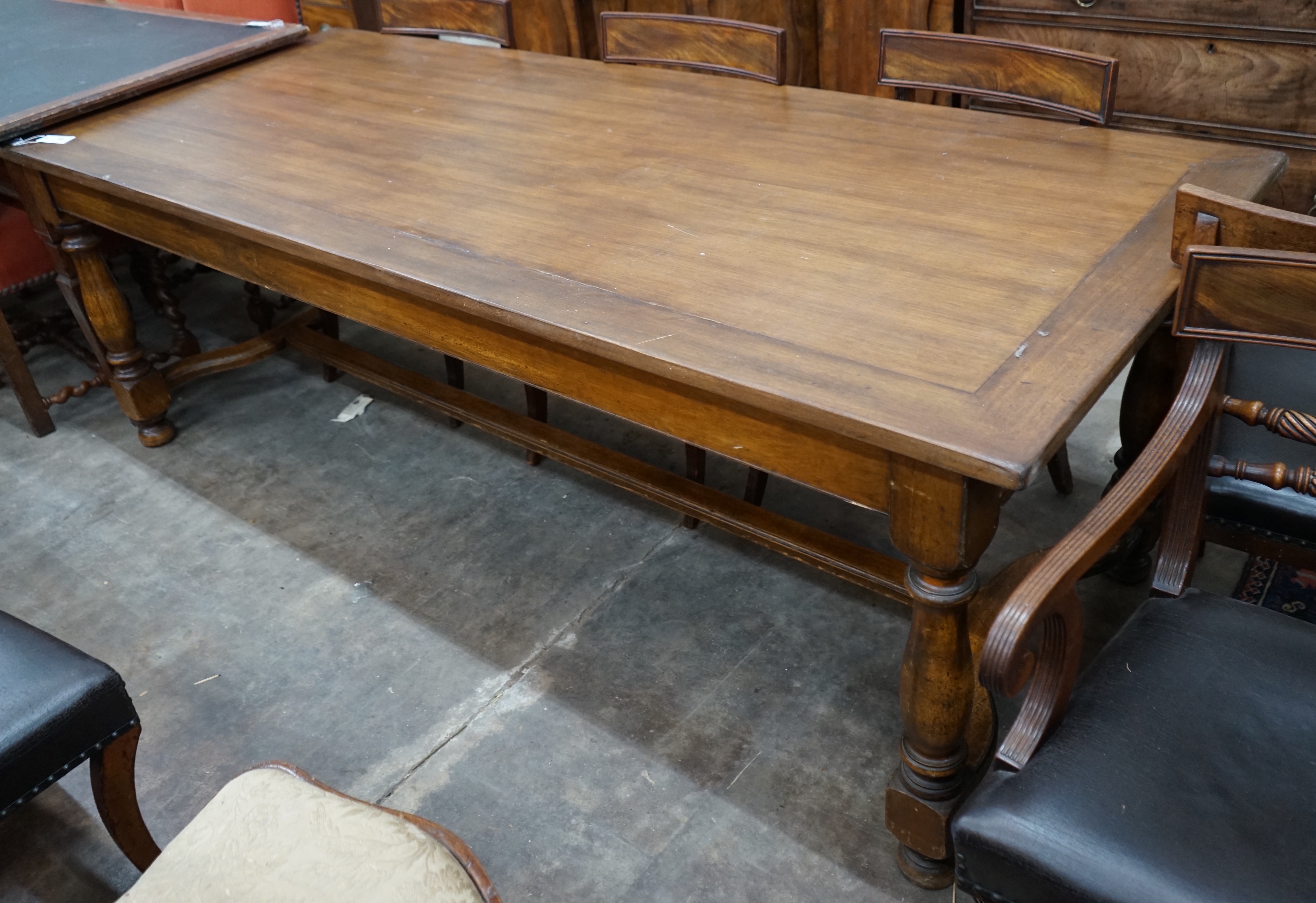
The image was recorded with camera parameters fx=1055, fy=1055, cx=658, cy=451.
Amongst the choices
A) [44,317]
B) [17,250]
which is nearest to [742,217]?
[17,250]

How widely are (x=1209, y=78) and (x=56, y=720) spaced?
253 centimetres

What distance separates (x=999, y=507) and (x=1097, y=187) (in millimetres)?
605

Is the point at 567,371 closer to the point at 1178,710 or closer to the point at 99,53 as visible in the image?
the point at 1178,710

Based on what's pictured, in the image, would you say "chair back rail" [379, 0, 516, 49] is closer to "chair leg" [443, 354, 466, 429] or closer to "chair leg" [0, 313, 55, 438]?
"chair leg" [443, 354, 466, 429]

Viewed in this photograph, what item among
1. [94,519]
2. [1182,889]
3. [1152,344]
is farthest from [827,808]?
[94,519]

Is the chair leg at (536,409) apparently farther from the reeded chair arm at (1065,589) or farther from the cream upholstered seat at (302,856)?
the reeded chair arm at (1065,589)

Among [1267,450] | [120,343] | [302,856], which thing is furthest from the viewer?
[120,343]

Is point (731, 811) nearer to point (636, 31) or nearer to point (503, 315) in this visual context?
point (503, 315)

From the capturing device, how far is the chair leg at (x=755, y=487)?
204cm

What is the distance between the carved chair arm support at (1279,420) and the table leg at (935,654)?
274 millimetres

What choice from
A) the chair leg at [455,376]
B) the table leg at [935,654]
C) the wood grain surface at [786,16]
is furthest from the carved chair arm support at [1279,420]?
the wood grain surface at [786,16]

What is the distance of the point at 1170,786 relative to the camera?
998 millimetres

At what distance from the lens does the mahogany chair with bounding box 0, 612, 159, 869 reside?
127cm

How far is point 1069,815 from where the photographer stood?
3.25 ft
